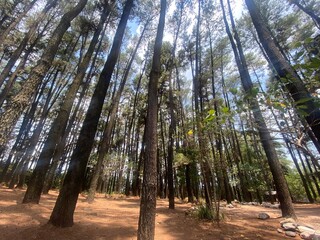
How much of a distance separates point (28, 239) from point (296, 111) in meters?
5.12

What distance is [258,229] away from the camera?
543 centimetres

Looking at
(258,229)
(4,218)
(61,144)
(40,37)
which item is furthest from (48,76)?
(258,229)

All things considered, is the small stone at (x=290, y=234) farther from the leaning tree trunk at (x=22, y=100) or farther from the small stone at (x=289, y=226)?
the leaning tree trunk at (x=22, y=100)

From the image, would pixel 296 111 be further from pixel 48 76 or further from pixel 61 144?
pixel 48 76

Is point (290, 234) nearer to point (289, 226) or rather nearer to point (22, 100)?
point (289, 226)

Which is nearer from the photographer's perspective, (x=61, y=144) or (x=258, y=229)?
(x=258, y=229)

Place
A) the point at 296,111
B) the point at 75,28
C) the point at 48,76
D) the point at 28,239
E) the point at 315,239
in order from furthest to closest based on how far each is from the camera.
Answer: the point at 48,76 < the point at 75,28 < the point at 315,239 < the point at 28,239 < the point at 296,111

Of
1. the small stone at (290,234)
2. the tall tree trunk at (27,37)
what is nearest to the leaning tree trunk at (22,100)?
the tall tree trunk at (27,37)

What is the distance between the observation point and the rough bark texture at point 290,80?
1.89m

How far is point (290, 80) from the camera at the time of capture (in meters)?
1.95

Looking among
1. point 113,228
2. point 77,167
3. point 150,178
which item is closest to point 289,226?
point 150,178

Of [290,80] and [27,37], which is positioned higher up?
[27,37]

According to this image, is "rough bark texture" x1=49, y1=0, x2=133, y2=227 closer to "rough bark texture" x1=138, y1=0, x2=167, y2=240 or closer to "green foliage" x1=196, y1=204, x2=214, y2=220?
"rough bark texture" x1=138, y1=0, x2=167, y2=240

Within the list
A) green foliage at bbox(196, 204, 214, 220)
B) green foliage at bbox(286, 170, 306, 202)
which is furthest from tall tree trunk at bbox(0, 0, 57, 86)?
green foliage at bbox(286, 170, 306, 202)
